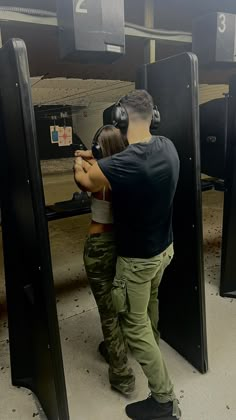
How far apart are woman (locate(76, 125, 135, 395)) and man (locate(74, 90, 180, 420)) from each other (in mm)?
130

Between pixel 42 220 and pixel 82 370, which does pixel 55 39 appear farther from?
pixel 82 370

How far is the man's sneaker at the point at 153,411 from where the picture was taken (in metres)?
1.37

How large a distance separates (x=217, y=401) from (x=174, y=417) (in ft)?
0.80

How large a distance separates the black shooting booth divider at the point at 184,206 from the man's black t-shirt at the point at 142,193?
0.83 ft

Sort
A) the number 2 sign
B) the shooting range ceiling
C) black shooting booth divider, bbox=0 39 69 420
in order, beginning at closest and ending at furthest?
black shooting booth divider, bbox=0 39 69 420 → the number 2 sign → the shooting range ceiling

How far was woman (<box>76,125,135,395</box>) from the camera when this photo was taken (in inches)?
52.3

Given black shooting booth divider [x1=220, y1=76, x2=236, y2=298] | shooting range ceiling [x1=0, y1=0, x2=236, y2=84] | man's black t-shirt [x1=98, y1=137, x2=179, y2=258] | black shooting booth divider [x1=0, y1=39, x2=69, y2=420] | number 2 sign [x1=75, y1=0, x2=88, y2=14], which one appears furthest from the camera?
black shooting booth divider [x1=220, y1=76, x2=236, y2=298]

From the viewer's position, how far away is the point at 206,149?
246 centimetres

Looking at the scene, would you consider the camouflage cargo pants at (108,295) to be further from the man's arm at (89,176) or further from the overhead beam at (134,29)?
the overhead beam at (134,29)

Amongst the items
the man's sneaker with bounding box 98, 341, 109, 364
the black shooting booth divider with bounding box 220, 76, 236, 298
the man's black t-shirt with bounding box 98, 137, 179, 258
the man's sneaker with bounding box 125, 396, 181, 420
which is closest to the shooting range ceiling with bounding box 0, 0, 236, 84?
the black shooting booth divider with bounding box 220, 76, 236, 298

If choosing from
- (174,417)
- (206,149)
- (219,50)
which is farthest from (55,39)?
(174,417)

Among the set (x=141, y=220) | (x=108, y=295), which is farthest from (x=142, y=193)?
(x=108, y=295)

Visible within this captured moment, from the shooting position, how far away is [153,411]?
1.38 m

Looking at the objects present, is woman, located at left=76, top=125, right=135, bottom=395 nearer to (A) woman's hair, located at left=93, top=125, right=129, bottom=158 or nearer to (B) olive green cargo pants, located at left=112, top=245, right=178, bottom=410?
(A) woman's hair, located at left=93, top=125, right=129, bottom=158
